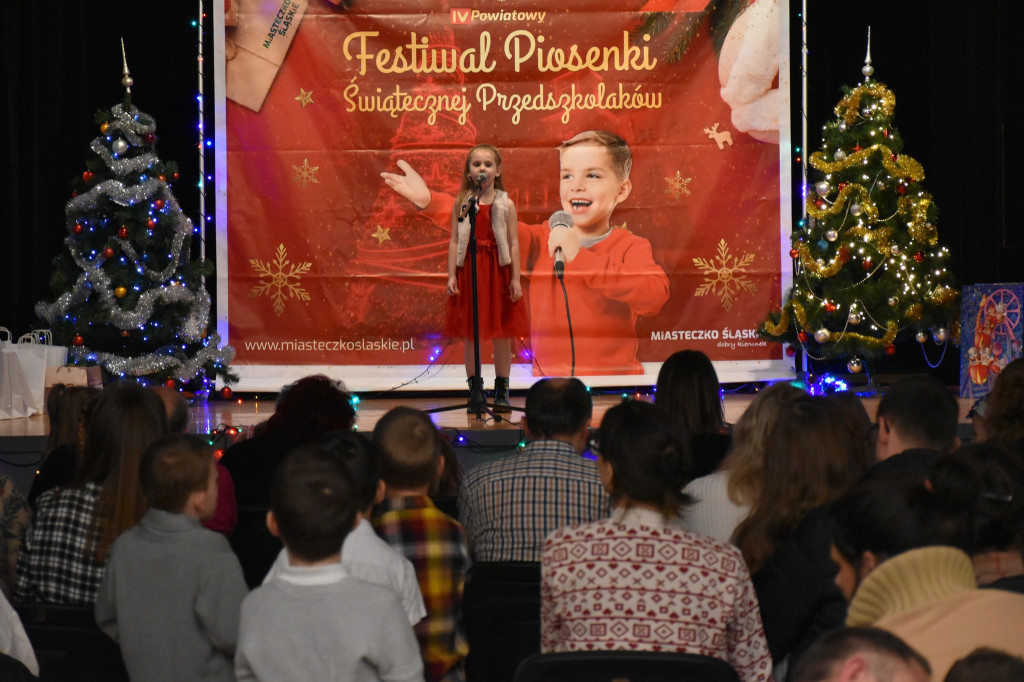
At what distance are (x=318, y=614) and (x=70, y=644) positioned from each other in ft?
2.18

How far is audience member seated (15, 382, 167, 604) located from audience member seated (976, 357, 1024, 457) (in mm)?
2030

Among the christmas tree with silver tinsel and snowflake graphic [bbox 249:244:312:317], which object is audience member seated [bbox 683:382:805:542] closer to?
the christmas tree with silver tinsel

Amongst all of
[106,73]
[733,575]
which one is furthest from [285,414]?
[106,73]

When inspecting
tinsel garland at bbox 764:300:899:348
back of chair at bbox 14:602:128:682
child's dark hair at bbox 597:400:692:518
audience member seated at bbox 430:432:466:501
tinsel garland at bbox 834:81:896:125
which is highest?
tinsel garland at bbox 834:81:896:125

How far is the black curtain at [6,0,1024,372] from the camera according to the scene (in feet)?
24.1

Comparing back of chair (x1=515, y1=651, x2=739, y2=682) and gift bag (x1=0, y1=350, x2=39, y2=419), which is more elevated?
gift bag (x1=0, y1=350, x2=39, y2=419)

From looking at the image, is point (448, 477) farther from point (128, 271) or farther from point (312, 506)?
point (128, 271)

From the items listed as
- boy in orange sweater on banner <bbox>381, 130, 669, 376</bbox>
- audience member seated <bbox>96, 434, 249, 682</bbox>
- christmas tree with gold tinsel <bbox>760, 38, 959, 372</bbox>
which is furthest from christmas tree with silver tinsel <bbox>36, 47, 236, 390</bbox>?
audience member seated <bbox>96, 434, 249, 682</bbox>

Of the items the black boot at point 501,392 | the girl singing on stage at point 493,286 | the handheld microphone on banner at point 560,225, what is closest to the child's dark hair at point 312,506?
the black boot at point 501,392

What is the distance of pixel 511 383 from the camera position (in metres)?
7.57

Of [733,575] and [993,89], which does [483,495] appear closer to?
[733,575]

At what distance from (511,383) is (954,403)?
17.1 ft

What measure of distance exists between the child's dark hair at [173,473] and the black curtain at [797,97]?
19.5ft

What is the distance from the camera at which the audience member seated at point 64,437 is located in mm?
2846
